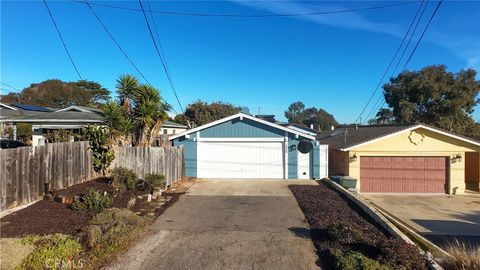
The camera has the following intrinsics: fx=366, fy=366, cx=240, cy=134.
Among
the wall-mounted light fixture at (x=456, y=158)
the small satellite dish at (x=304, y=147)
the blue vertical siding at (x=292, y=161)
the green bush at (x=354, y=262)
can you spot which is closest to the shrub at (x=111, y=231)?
the green bush at (x=354, y=262)

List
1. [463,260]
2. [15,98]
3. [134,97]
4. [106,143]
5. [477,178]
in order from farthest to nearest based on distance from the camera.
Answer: [15,98], [477,178], [134,97], [106,143], [463,260]

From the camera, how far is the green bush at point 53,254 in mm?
5383

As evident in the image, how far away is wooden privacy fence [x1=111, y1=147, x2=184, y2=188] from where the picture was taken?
13.0m

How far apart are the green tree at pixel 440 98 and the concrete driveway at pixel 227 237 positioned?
3436 centimetres

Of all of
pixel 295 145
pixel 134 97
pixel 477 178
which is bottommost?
pixel 477 178

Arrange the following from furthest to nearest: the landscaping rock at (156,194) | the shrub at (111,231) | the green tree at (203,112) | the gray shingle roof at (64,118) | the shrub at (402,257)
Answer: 1. the green tree at (203,112)
2. the gray shingle roof at (64,118)
3. the landscaping rock at (156,194)
4. the shrub at (111,231)
5. the shrub at (402,257)

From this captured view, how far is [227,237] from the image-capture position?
7.75 m

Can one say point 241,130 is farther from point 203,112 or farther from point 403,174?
point 203,112

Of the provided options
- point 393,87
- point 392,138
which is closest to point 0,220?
point 392,138

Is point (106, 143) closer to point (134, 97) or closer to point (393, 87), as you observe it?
point (134, 97)

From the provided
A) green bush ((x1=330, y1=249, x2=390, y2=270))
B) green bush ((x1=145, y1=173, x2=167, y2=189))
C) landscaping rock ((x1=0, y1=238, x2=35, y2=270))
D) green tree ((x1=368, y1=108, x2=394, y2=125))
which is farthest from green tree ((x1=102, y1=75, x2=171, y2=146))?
green tree ((x1=368, y1=108, x2=394, y2=125))

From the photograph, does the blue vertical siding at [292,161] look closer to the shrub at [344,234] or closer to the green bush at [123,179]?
the green bush at [123,179]

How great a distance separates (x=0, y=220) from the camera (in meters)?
7.22

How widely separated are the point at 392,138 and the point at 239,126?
8497 millimetres
